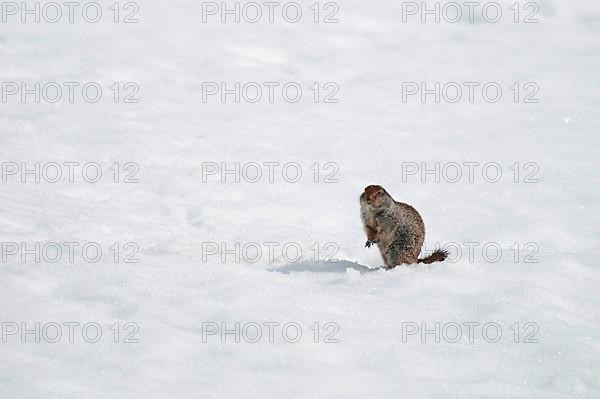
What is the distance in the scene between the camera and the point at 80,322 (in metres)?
5.73

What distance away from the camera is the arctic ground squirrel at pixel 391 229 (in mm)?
7797

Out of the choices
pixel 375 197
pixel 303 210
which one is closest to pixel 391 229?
pixel 375 197

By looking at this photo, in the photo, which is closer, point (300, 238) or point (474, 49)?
point (300, 238)

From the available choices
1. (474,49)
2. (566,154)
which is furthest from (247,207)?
(474,49)

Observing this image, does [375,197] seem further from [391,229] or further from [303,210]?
[303,210]

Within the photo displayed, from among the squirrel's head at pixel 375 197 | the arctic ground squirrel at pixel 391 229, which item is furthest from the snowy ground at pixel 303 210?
the squirrel's head at pixel 375 197

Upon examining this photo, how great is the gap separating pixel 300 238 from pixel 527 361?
3.31 metres

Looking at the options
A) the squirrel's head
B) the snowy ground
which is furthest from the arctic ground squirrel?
the snowy ground

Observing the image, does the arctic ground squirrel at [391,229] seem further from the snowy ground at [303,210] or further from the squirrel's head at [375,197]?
the snowy ground at [303,210]

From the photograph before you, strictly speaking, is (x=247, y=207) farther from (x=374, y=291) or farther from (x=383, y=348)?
(x=383, y=348)

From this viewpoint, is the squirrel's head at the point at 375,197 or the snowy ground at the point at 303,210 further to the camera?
the squirrel's head at the point at 375,197

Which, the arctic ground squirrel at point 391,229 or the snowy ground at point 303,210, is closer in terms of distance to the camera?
the snowy ground at point 303,210

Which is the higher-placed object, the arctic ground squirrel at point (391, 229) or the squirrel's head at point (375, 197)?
the squirrel's head at point (375, 197)

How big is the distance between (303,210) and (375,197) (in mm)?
2399
